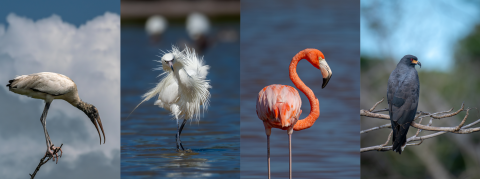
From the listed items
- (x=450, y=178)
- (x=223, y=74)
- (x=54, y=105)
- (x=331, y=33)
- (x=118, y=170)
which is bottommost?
(x=450, y=178)

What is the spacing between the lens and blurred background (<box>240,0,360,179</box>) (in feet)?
11.3

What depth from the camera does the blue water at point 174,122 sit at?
3467mm

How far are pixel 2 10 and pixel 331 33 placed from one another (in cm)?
270

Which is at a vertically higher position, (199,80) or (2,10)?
(2,10)

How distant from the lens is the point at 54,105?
11.4 feet

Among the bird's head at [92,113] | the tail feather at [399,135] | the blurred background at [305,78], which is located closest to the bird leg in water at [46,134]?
the bird's head at [92,113]

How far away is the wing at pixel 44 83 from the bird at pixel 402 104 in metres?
2.55

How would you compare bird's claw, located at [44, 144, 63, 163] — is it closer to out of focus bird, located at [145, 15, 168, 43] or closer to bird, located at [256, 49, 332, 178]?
out of focus bird, located at [145, 15, 168, 43]

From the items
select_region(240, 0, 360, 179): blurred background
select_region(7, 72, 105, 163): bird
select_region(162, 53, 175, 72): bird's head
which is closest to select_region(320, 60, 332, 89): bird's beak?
select_region(240, 0, 360, 179): blurred background

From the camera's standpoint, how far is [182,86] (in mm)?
3705

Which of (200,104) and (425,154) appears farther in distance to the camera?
(425,154)

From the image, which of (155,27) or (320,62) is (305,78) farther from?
(155,27)

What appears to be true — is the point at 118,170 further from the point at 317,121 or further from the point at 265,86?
the point at 317,121

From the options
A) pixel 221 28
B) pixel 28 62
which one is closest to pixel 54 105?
pixel 28 62
